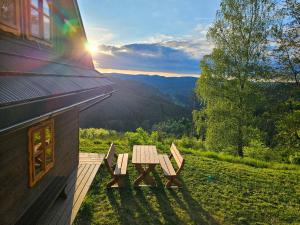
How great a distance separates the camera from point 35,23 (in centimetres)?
500

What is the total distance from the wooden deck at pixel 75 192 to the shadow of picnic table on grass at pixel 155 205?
717 mm

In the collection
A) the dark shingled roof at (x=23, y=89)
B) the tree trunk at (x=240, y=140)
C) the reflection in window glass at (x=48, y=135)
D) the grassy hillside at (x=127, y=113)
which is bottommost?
the grassy hillside at (x=127, y=113)

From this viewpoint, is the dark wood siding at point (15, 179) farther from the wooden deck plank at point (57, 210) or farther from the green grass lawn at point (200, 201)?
the green grass lawn at point (200, 201)

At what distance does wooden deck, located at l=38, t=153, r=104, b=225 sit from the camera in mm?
4652

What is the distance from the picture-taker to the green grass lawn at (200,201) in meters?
4.99

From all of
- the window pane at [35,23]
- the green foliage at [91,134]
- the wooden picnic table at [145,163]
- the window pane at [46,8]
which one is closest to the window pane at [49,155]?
the wooden picnic table at [145,163]

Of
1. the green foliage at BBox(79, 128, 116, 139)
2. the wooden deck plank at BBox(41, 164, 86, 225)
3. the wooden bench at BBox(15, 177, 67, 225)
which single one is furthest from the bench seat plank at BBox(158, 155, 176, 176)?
the green foliage at BBox(79, 128, 116, 139)

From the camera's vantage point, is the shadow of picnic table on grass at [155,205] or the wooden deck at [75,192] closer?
the wooden deck at [75,192]

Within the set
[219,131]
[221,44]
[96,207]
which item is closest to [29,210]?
[96,207]

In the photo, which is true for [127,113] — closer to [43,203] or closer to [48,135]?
A: [48,135]

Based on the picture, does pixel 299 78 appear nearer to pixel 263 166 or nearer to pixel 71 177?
pixel 263 166

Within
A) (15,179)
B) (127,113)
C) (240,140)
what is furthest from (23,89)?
(127,113)

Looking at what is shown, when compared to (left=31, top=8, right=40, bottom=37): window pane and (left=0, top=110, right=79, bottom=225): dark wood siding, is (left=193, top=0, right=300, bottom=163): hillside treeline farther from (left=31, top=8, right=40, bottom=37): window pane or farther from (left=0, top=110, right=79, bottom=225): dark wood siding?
(left=0, top=110, right=79, bottom=225): dark wood siding

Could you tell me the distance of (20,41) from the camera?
420 centimetres
